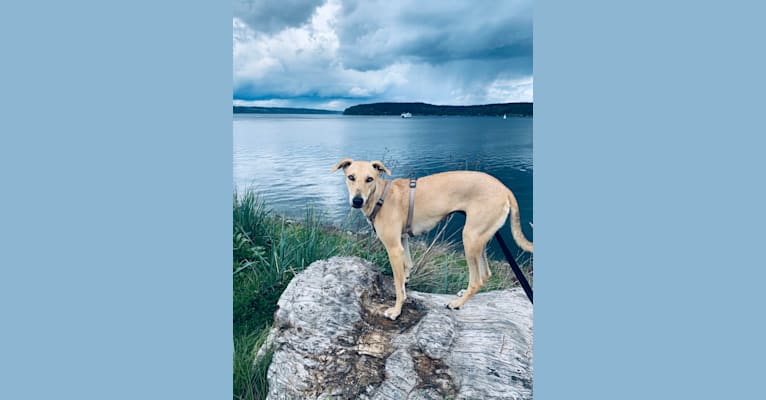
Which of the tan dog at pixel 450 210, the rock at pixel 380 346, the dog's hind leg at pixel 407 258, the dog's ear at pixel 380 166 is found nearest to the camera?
the rock at pixel 380 346

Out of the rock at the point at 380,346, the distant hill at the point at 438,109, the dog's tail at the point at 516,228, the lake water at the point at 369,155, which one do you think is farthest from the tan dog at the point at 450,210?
the distant hill at the point at 438,109

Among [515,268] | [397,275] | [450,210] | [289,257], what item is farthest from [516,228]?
[289,257]

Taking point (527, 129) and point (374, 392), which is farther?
point (527, 129)

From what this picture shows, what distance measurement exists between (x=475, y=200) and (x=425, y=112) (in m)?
1.05

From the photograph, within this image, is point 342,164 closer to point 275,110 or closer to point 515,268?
point 275,110

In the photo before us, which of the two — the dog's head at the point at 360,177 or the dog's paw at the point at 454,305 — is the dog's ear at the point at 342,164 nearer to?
the dog's head at the point at 360,177

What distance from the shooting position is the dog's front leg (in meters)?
5.20

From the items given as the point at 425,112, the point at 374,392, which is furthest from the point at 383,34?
the point at 374,392

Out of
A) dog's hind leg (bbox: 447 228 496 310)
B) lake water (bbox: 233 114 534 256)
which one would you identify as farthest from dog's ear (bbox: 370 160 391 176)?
dog's hind leg (bbox: 447 228 496 310)

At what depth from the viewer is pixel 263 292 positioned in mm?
5418

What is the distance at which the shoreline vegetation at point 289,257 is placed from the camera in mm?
5348

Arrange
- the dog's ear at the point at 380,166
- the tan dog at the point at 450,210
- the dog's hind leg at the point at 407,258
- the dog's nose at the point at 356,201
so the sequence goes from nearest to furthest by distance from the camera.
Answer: the dog's nose at the point at 356,201, the dog's ear at the point at 380,166, the tan dog at the point at 450,210, the dog's hind leg at the point at 407,258

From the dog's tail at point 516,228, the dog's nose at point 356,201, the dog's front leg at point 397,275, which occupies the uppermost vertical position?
the dog's nose at point 356,201
